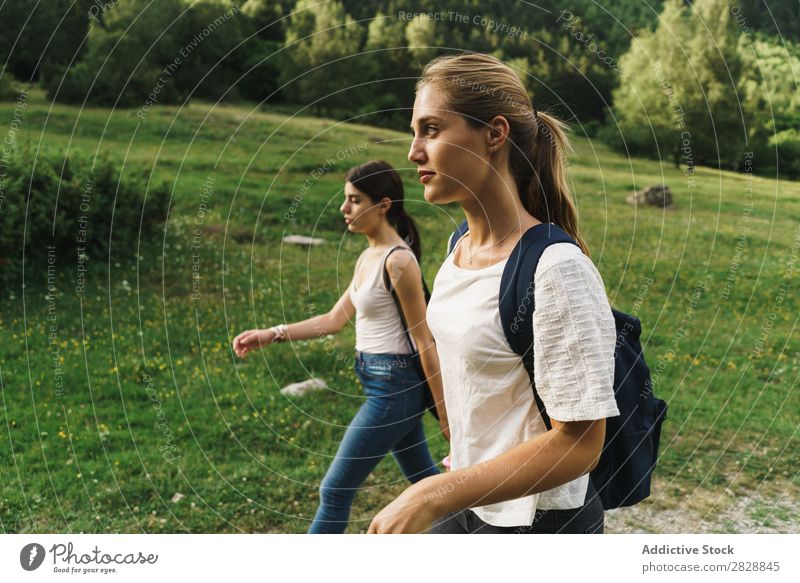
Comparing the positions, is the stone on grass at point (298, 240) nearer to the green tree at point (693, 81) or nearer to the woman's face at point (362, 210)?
→ the green tree at point (693, 81)

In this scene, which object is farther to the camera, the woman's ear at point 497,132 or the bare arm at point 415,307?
the bare arm at point 415,307

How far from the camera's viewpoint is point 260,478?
5562 mm

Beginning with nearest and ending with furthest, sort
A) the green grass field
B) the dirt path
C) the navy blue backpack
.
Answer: the navy blue backpack < the dirt path < the green grass field

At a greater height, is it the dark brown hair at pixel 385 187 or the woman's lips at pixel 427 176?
the woman's lips at pixel 427 176

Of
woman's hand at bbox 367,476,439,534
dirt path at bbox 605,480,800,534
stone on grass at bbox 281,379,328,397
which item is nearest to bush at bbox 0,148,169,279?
stone on grass at bbox 281,379,328,397

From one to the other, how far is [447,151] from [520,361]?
0.55 meters

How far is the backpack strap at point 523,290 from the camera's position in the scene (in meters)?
1.92

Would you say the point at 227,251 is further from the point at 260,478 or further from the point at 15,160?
the point at 260,478

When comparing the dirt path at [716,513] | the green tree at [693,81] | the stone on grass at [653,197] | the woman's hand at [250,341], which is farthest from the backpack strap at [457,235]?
the stone on grass at [653,197]

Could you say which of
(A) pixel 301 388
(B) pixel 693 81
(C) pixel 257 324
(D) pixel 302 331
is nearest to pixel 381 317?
(D) pixel 302 331

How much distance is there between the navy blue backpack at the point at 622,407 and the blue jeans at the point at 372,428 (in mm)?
1477

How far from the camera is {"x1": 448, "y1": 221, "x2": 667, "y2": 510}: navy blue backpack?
77.2 inches

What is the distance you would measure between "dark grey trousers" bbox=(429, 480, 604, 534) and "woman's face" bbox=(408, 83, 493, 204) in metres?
0.82

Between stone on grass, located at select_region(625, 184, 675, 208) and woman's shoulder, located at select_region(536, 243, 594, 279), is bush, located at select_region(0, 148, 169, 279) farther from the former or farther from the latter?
stone on grass, located at select_region(625, 184, 675, 208)
